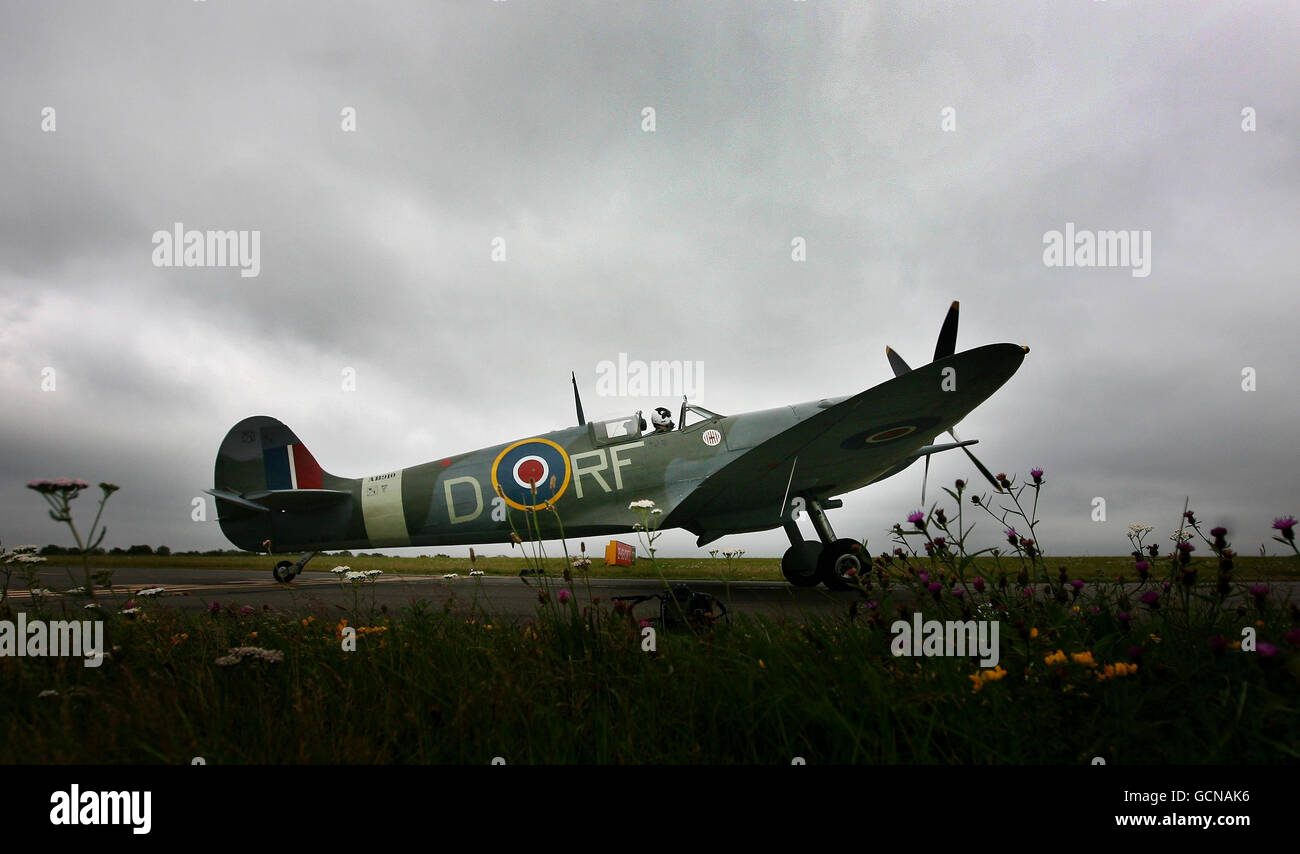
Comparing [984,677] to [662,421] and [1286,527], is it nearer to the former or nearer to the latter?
[1286,527]

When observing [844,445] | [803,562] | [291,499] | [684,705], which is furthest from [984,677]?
[291,499]

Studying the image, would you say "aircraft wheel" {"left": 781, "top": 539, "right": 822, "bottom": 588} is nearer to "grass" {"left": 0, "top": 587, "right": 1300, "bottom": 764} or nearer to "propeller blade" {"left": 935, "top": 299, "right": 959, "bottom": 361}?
"propeller blade" {"left": 935, "top": 299, "right": 959, "bottom": 361}

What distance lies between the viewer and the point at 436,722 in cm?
202

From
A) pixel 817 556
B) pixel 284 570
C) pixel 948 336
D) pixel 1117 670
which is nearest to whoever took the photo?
pixel 1117 670

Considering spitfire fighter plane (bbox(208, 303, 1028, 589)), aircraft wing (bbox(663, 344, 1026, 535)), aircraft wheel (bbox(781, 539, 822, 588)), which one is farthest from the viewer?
aircraft wheel (bbox(781, 539, 822, 588))

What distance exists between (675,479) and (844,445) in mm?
2852

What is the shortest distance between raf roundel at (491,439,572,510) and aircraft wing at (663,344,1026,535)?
206cm

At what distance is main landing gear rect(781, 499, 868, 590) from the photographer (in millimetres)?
7805

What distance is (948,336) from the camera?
7.69 meters

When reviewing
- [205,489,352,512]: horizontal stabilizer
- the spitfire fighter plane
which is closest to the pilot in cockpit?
the spitfire fighter plane

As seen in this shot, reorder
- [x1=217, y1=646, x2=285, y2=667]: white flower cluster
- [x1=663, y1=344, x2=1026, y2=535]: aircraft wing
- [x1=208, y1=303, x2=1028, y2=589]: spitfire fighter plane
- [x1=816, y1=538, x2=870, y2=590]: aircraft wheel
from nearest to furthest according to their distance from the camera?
[x1=217, y1=646, x2=285, y2=667]: white flower cluster, [x1=663, y1=344, x2=1026, y2=535]: aircraft wing, [x1=208, y1=303, x2=1028, y2=589]: spitfire fighter plane, [x1=816, y1=538, x2=870, y2=590]: aircraft wheel

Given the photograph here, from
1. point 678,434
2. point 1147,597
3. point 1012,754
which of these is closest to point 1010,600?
point 1147,597

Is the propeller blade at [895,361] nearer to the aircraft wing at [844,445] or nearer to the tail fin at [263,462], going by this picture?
the aircraft wing at [844,445]
